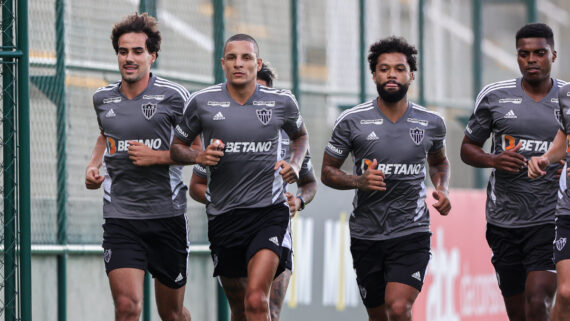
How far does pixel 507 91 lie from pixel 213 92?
233cm

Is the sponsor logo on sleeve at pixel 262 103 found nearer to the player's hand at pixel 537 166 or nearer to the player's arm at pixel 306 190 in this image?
the player's arm at pixel 306 190

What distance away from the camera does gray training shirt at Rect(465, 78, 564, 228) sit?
952 centimetres

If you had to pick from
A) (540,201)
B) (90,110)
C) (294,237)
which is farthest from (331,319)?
(540,201)

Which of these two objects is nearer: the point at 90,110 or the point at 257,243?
the point at 257,243

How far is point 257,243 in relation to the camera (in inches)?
349

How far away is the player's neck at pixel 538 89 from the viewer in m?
9.70

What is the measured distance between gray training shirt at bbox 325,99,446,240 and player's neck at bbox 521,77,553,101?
754 mm

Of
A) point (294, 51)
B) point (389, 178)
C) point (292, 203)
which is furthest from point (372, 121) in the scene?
point (294, 51)

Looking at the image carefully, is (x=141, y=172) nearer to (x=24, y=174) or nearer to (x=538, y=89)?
(x=24, y=174)

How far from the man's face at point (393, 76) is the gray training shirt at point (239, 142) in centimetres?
90

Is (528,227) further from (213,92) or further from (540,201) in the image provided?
(213,92)

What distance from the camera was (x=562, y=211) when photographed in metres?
8.65

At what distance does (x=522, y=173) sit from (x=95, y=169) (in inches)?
126

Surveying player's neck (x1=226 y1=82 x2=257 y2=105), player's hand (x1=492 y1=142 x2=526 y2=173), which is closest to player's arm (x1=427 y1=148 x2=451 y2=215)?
player's hand (x1=492 y1=142 x2=526 y2=173)
